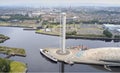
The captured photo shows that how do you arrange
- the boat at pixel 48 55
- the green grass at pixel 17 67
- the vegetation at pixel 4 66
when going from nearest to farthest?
the vegetation at pixel 4 66 → the green grass at pixel 17 67 → the boat at pixel 48 55

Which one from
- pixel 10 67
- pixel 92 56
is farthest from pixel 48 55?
pixel 10 67

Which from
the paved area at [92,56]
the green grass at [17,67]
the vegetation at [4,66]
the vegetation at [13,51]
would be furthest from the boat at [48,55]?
the vegetation at [4,66]

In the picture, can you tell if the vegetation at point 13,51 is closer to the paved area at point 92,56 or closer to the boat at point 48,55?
the boat at point 48,55

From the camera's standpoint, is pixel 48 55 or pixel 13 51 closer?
pixel 48 55

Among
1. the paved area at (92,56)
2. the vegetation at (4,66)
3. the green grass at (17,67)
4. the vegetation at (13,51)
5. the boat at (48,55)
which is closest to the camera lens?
the vegetation at (4,66)

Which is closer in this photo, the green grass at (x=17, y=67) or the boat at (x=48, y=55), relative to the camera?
the green grass at (x=17, y=67)

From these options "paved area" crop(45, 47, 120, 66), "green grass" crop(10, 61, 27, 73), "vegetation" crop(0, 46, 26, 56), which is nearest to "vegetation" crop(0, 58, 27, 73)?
"green grass" crop(10, 61, 27, 73)

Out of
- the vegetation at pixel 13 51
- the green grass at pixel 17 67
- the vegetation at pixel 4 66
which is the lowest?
the vegetation at pixel 13 51

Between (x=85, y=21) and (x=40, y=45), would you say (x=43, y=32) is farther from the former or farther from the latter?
(x=85, y=21)

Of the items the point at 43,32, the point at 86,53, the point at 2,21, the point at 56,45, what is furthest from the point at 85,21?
the point at 86,53

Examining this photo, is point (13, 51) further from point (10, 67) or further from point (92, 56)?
point (92, 56)

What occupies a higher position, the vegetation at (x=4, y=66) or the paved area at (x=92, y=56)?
the vegetation at (x=4, y=66)
